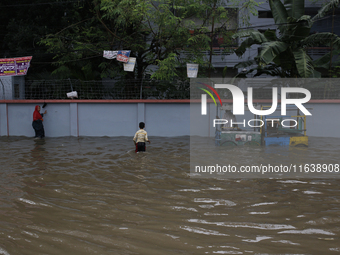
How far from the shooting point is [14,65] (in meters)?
13.6

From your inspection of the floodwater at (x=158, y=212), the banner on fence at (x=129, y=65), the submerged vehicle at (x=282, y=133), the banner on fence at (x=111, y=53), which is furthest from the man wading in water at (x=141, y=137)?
the banner on fence at (x=111, y=53)

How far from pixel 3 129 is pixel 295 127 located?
12.3 meters

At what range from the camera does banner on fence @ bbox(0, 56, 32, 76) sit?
13.5 metres

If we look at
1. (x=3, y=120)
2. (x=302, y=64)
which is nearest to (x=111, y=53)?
(x=3, y=120)

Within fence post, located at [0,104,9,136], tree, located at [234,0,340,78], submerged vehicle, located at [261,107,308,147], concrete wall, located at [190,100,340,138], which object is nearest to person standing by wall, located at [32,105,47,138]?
fence post, located at [0,104,9,136]

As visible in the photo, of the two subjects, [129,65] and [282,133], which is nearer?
[282,133]

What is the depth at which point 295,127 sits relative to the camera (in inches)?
426

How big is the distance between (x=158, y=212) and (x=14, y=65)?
1227cm

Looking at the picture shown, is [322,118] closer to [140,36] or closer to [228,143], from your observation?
[228,143]

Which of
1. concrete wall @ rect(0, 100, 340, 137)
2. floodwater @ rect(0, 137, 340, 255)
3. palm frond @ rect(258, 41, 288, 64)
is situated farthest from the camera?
concrete wall @ rect(0, 100, 340, 137)

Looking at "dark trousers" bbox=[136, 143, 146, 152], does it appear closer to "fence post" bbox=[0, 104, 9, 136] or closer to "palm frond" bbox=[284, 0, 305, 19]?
"fence post" bbox=[0, 104, 9, 136]

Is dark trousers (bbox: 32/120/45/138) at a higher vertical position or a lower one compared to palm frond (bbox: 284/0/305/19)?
lower

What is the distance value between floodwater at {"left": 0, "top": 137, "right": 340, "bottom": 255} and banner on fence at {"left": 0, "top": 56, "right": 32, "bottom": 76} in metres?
7.80

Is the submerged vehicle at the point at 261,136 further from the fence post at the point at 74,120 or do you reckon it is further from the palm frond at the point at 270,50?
the fence post at the point at 74,120
